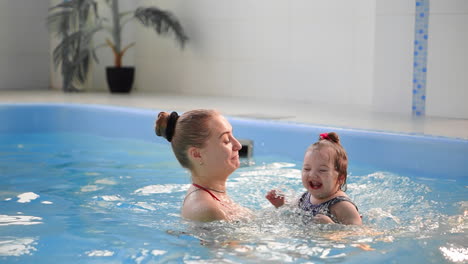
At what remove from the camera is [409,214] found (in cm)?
406

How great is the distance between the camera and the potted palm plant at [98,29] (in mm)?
9594

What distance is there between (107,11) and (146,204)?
692cm

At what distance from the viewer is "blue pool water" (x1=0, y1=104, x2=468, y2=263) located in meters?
3.11

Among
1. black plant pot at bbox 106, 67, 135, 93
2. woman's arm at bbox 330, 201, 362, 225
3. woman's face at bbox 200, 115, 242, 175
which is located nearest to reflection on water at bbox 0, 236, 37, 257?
woman's face at bbox 200, 115, 242, 175

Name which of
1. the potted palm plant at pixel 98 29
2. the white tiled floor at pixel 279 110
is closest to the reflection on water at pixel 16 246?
the white tiled floor at pixel 279 110

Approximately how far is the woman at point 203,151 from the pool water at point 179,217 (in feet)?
0.28

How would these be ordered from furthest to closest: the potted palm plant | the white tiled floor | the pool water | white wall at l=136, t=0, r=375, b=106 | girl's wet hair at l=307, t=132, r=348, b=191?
1. the potted palm plant
2. white wall at l=136, t=0, r=375, b=106
3. the white tiled floor
4. girl's wet hair at l=307, t=132, r=348, b=191
5. the pool water

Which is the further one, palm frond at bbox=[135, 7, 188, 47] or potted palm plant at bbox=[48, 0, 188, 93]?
palm frond at bbox=[135, 7, 188, 47]

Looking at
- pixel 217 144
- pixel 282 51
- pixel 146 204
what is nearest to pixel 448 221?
pixel 217 144

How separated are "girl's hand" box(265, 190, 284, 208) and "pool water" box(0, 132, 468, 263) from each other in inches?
1.8

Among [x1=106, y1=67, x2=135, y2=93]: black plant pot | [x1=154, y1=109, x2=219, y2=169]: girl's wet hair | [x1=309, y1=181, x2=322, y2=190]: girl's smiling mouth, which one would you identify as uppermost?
[x1=154, y1=109, x2=219, y2=169]: girl's wet hair

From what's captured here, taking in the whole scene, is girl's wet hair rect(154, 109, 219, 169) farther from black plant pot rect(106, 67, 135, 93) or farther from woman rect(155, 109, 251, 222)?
black plant pot rect(106, 67, 135, 93)

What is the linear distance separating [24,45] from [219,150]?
8.44 meters

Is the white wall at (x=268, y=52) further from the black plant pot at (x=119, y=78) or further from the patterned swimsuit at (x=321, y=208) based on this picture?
the patterned swimsuit at (x=321, y=208)
